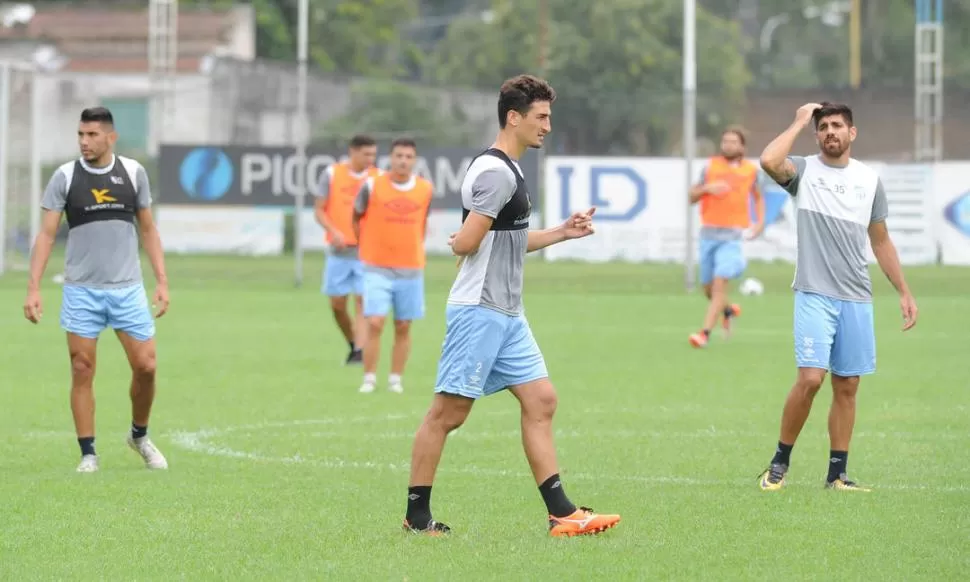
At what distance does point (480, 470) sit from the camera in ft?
34.7

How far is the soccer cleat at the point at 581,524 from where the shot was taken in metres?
8.22

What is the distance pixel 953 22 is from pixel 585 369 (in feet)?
129

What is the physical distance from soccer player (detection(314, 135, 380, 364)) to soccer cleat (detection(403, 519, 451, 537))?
905 cm

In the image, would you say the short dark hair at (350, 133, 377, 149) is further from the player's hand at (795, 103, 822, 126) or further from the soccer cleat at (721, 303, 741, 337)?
the player's hand at (795, 103, 822, 126)

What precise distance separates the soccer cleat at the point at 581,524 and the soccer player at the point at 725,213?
10931 millimetres

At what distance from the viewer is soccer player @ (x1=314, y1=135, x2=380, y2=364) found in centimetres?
1744

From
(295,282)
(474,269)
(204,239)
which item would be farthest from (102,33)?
(474,269)

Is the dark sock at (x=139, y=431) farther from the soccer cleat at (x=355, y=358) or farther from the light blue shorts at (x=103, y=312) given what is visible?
the soccer cleat at (x=355, y=358)

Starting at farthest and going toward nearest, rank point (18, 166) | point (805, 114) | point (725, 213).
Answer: point (18, 166), point (725, 213), point (805, 114)

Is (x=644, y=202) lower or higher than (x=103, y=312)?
higher

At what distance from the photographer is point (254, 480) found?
10.1 metres

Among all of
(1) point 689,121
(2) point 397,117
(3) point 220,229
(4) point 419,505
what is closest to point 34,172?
(3) point 220,229

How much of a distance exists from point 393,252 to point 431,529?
23.6 ft

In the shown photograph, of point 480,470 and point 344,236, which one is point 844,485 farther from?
point 344,236
